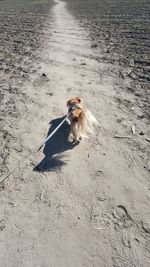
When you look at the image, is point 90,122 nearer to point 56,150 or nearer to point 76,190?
point 56,150

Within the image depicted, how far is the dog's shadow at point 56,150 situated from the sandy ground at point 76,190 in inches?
0.7

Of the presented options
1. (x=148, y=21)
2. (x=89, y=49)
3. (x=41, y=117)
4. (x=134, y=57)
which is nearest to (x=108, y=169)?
(x=41, y=117)

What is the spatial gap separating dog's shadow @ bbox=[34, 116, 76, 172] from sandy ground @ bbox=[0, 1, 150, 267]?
17mm

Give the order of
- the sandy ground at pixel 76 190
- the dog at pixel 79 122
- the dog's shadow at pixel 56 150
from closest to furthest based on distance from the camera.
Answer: the sandy ground at pixel 76 190 → the dog's shadow at pixel 56 150 → the dog at pixel 79 122

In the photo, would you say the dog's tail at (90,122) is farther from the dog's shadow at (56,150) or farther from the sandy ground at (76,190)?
the dog's shadow at (56,150)

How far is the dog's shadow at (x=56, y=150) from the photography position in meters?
5.34

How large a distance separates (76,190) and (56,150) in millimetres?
1132

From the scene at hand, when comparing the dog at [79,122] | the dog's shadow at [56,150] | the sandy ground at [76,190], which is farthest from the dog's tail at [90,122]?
the dog's shadow at [56,150]

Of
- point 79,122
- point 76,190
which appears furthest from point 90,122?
point 76,190

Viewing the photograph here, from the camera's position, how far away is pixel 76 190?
4801mm

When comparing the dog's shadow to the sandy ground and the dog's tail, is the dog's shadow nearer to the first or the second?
the sandy ground

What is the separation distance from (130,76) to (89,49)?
375 centimetres

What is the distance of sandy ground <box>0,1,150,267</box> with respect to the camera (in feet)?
12.7

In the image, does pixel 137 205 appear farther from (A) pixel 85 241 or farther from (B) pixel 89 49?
(B) pixel 89 49
